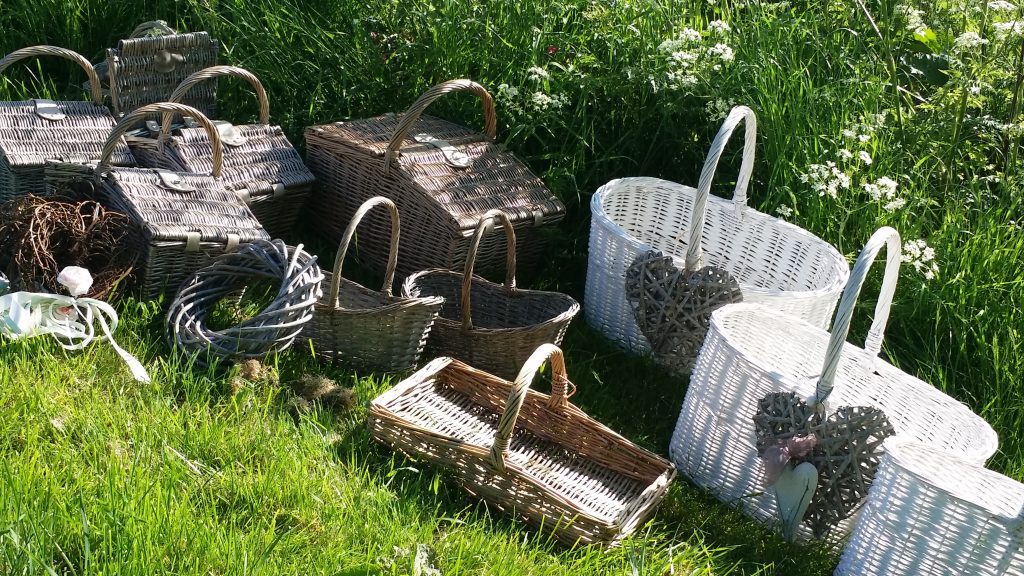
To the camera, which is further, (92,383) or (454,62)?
(454,62)

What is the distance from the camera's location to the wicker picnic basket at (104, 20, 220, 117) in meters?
3.98

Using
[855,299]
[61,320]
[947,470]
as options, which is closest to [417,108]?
[61,320]

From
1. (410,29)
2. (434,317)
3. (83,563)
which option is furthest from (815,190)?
(83,563)

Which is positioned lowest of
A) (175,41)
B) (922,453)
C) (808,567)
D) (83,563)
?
(808,567)

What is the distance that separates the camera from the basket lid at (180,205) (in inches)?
130

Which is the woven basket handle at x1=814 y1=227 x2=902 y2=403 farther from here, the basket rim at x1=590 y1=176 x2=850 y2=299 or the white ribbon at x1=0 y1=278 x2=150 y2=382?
the white ribbon at x1=0 y1=278 x2=150 y2=382

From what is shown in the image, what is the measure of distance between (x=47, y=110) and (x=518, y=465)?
2248mm

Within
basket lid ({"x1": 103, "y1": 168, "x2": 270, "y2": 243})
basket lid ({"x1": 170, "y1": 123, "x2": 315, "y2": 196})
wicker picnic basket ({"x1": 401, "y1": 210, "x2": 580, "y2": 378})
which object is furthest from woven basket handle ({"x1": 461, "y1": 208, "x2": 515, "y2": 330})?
basket lid ({"x1": 170, "y1": 123, "x2": 315, "y2": 196})

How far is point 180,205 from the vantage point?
11.2 feet

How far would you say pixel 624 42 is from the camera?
441cm

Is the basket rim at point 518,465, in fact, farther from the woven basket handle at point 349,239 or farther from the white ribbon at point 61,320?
the white ribbon at point 61,320

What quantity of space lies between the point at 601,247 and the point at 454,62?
1.18 meters

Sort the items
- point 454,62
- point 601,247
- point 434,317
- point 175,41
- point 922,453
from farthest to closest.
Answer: point 454,62 < point 175,41 < point 601,247 < point 434,317 < point 922,453

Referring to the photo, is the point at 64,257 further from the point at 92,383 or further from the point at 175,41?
the point at 175,41
